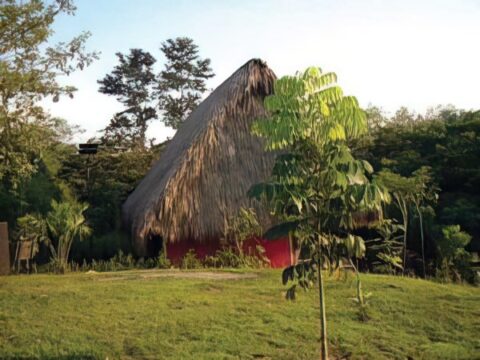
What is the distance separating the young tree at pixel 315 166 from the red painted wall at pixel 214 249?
19.6 ft

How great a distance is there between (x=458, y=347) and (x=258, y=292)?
270 cm

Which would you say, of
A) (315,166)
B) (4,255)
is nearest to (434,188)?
(315,166)

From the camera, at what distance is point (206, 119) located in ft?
35.1

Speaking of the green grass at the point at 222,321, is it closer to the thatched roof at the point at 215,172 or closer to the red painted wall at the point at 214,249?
the thatched roof at the point at 215,172

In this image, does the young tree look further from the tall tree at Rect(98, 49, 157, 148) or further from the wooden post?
the tall tree at Rect(98, 49, 157, 148)

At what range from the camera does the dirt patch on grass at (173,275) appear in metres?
8.38

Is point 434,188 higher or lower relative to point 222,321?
higher


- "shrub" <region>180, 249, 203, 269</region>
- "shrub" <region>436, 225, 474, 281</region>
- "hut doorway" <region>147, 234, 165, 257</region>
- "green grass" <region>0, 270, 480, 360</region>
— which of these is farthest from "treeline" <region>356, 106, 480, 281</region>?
"hut doorway" <region>147, 234, 165, 257</region>

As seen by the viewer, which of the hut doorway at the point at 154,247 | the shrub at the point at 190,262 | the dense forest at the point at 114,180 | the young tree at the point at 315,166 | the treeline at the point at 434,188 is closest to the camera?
the young tree at the point at 315,166

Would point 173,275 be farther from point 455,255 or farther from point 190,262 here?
point 455,255

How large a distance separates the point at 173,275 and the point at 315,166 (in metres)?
4.96

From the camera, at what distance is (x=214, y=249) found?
1047 cm

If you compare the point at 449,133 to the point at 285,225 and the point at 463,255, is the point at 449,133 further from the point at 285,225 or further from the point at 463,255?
the point at 285,225

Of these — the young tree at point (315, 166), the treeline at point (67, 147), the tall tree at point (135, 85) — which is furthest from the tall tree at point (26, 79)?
the tall tree at point (135, 85)
